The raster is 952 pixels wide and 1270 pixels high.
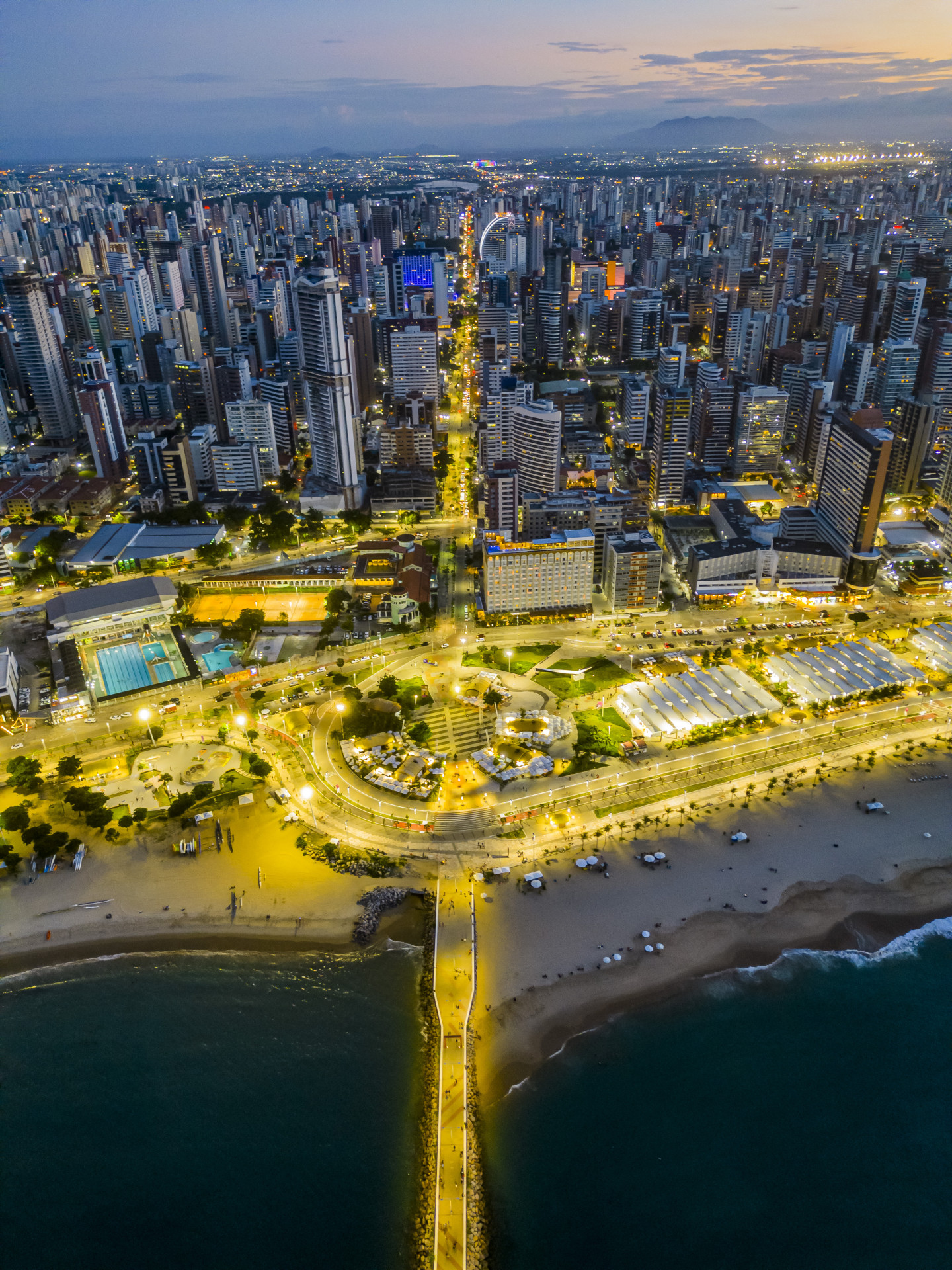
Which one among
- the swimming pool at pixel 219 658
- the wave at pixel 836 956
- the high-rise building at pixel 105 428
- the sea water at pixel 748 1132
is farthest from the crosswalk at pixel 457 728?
the high-rise building at pixel 105 428

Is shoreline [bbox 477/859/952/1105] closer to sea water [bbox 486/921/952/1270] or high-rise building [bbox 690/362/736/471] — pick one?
sea water [bbox 486/921/952/1270]

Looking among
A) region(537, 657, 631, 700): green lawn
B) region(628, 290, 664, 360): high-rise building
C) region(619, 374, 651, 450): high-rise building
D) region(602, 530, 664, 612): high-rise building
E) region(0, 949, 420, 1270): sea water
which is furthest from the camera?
region(628, 290, 664, 360): high-rise building

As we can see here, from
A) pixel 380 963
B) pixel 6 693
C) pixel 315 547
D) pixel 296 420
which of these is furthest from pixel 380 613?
pixel 296 420

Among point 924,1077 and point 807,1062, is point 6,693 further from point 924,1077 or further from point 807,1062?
point 924,1077

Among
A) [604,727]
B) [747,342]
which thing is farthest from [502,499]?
[747,342]

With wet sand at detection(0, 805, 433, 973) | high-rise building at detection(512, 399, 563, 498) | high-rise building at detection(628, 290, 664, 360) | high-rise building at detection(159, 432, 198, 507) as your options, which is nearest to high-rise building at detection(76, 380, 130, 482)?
high-rise building at detection(159, 432, 198, 507)

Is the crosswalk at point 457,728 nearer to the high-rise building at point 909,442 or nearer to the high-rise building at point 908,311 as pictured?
the high-rise building at point 909,442
